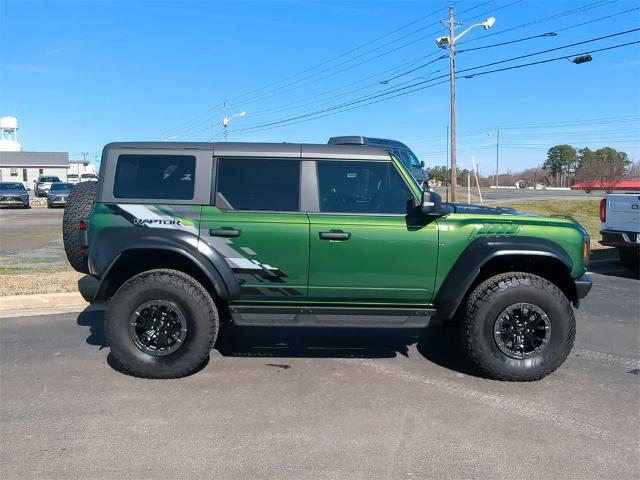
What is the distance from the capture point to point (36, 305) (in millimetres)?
6859

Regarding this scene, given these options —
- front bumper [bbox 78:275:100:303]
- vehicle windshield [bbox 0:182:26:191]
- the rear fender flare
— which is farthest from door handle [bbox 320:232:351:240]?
vehicle windshield [bbox 0:182:26:191]

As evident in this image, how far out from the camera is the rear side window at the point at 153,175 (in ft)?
15.2

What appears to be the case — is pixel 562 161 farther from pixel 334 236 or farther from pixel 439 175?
pixel 334 236

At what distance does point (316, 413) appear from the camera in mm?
3898

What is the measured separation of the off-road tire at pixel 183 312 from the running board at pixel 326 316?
0.93 ft

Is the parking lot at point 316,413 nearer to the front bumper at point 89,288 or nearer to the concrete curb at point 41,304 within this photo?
the front bumper at point 89,288

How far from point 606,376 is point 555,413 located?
1.05m

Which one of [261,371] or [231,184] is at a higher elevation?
[231,184]

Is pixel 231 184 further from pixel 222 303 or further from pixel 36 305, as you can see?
pixel 36 305

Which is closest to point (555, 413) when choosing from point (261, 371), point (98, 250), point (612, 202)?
point (261, 371)

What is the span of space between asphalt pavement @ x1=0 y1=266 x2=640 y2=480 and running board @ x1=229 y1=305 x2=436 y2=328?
0.45m

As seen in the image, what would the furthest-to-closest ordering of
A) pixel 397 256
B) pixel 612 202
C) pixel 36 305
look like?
pixel 612 202 < pixel 36 305 < pixel 397 256

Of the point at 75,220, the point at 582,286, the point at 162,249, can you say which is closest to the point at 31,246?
the point at 75,220

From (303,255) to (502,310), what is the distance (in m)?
1.68
